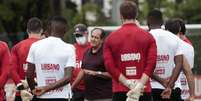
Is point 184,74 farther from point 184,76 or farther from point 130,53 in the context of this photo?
point 130,53

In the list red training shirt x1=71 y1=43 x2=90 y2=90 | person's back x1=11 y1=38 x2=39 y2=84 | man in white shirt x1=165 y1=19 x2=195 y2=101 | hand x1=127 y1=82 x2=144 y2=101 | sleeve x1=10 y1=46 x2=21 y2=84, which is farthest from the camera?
red training shirt x1=71 y1=43 x2=90 y2=90

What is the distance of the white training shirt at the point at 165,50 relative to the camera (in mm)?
12602

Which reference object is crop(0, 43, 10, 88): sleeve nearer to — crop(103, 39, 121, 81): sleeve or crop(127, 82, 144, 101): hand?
crop(103, 39, 121, 81): sleeve

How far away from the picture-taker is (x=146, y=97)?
11.4 metres

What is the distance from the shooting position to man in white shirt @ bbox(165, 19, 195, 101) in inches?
501

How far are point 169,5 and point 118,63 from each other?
144 ft

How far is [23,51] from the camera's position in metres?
13.4

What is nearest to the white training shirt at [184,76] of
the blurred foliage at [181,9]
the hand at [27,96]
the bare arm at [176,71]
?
the bare arm at [176,71]

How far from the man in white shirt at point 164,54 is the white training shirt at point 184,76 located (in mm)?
466

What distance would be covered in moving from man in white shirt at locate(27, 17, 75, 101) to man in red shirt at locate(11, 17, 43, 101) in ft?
4.79

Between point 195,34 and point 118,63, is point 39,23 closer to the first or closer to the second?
point 118,63

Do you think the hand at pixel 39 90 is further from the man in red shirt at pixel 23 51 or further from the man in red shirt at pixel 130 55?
the man in red shirt at pixel 23 51

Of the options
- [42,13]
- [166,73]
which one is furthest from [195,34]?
[42,13]

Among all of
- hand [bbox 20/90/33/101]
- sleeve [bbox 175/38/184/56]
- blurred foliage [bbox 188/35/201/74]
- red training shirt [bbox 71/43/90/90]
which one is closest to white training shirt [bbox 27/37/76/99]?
hand [bbox 20/90/33/101]
